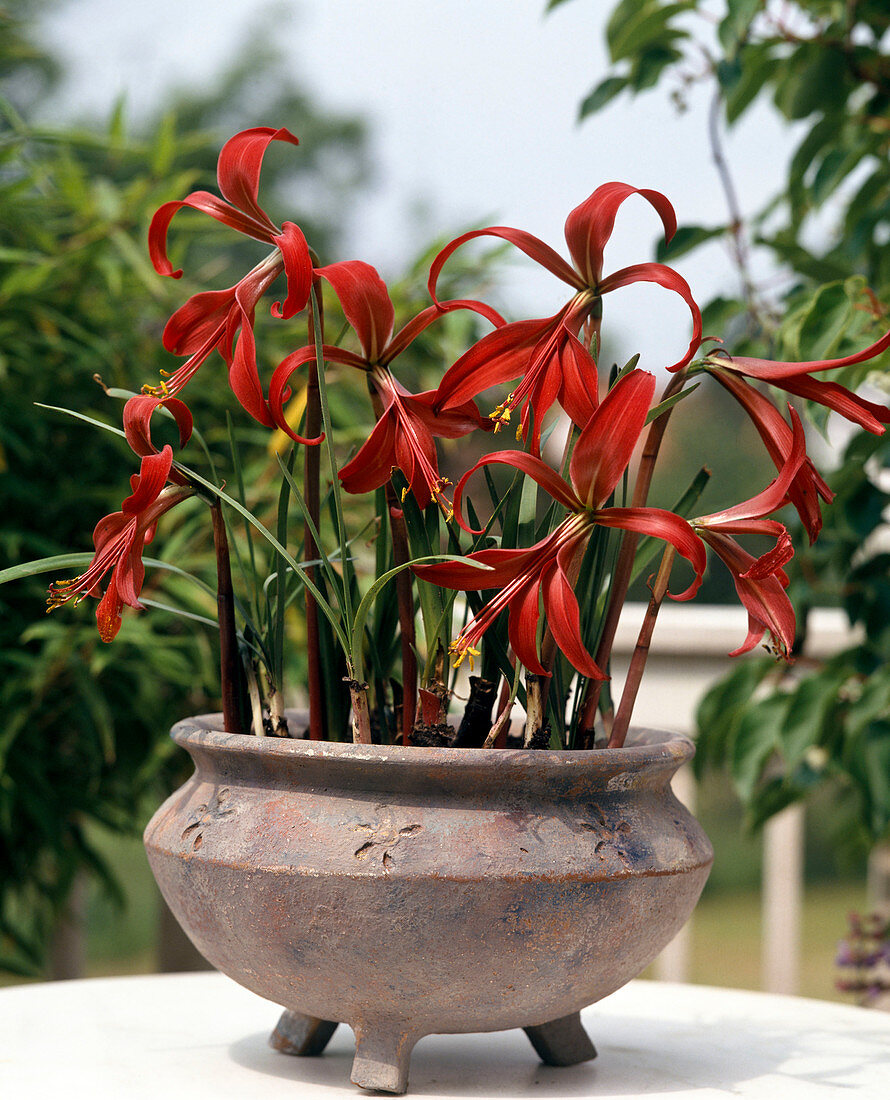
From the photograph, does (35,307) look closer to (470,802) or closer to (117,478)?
(117,478)

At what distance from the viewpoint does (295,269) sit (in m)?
0.48

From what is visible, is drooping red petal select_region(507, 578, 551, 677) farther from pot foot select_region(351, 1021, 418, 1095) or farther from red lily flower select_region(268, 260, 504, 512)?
pot foot select_region(351, 1021, 418, 1095)

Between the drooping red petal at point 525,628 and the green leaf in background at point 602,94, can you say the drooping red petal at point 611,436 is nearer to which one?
the drooping red petal at point 525,628

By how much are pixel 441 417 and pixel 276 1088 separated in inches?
12.8

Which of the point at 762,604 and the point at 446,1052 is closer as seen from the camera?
the point at 762,604

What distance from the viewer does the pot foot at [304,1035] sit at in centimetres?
59

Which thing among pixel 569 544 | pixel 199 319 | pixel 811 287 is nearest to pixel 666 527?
→ pixel 569 544

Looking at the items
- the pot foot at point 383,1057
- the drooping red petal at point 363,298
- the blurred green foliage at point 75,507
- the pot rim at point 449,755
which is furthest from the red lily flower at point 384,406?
the blurred green foliage at point 75,507

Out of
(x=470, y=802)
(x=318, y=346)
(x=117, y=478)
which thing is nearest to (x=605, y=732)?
(x=470, y=802)

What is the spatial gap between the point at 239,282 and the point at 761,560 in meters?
0.27

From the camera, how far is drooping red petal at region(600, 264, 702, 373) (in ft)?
1.53

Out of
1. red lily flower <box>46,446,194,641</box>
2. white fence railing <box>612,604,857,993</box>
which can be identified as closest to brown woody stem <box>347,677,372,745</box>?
red lily flower <box>46,446,194,641</box>

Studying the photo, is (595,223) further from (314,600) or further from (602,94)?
(602,94)

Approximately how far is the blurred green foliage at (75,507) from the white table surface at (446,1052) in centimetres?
47
